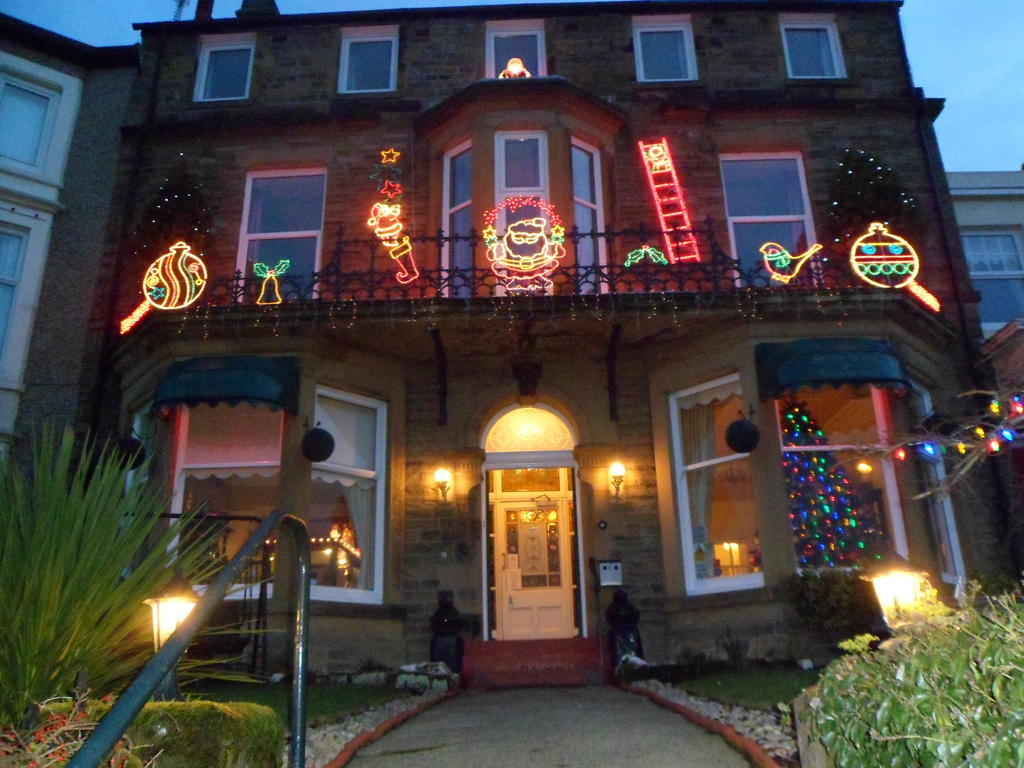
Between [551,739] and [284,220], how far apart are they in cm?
828

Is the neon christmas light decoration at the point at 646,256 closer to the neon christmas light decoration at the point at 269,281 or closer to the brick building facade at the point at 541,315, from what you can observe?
the brick building facade at the point at 541,315

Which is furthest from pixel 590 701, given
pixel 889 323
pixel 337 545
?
pixel 889 323

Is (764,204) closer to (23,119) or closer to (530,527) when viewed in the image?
(530,527)

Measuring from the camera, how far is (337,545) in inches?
386

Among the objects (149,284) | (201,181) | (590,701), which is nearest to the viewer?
(590,701)

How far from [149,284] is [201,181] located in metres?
2.48

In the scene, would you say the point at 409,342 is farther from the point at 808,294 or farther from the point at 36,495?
the point at 36,495

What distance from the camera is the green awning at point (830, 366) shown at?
8797 mm

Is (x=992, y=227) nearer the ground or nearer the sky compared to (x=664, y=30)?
nearer the ground

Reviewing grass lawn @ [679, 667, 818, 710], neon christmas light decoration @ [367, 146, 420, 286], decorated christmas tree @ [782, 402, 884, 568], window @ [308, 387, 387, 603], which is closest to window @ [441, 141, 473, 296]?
neon christmas light decoration @ [367, 146, 420, 286]

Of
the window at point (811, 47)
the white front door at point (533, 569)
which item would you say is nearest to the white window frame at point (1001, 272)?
the window at point (811, 47)

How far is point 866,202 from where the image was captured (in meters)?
10.6

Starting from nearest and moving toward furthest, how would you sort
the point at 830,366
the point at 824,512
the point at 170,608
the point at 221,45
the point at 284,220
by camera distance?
the point at 170,608 < the point at 830,366 < the point at 824,512 < the point at 284,220 < the point at 221,45

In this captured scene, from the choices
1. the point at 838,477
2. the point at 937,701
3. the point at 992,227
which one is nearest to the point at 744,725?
the point at 937,701
